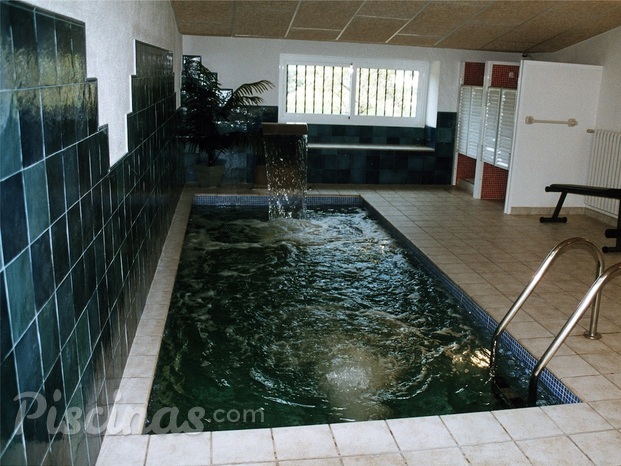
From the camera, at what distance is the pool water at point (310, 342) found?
3.04m

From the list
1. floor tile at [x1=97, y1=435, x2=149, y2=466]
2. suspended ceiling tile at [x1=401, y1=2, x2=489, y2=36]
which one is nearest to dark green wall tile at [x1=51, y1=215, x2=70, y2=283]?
floor tile at [x1=97, y1=435, x2=149, y2=466]

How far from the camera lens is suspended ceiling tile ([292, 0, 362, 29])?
6711 millimetres

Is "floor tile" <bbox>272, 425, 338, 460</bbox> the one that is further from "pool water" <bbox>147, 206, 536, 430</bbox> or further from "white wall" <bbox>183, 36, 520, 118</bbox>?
"white wall" <bbox>183, 36, 520, 118</bbox>

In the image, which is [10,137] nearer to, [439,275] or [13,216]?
[13,216]

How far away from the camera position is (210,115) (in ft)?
26.5

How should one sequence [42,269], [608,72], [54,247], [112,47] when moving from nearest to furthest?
[42,269] → [54,247] → [112,47] → [608,72]

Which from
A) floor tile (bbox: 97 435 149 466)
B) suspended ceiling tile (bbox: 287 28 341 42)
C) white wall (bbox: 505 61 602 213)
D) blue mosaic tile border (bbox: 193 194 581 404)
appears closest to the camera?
floor tile (bbox: 97 435 149 466)

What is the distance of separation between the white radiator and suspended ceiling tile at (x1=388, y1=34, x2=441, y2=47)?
246 cm

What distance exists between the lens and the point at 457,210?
7344 millimetres

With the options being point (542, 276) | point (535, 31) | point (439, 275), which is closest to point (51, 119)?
point (542, 276)

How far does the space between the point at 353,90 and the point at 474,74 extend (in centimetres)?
178

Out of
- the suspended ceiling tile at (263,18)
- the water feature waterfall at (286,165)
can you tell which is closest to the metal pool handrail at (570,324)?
the water feature waterfall at (286,165)

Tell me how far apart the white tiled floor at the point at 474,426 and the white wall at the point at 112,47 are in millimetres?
1261

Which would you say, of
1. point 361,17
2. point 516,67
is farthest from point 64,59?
point 516,67
